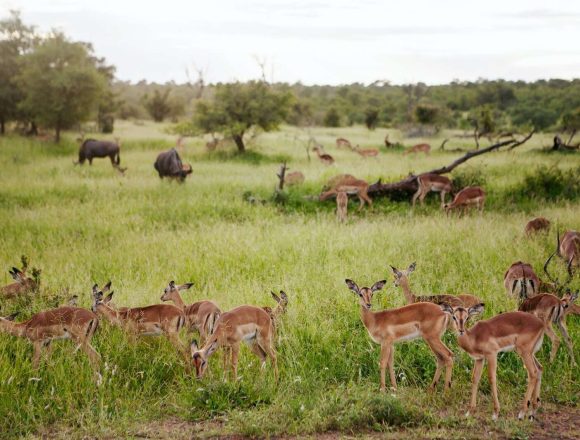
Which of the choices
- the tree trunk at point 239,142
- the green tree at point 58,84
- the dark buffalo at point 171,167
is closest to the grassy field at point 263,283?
the dark buffalo at point 171,167

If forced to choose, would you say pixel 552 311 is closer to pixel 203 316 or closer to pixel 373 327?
pixel 373 327

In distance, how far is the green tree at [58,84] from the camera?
27.6 m

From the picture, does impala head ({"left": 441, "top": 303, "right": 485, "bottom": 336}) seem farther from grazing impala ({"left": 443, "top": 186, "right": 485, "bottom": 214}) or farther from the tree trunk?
the tree trunk

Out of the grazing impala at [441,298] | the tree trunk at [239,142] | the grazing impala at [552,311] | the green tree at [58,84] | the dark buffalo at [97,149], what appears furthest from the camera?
the green tree at [58,84]

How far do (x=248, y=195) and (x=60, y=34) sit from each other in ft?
67.0

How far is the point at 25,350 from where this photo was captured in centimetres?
605

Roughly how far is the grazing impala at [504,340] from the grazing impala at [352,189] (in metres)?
9.03

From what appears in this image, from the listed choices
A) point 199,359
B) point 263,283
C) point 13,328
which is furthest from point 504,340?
point 13,328

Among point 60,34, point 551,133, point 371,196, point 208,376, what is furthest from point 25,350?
point 551,133

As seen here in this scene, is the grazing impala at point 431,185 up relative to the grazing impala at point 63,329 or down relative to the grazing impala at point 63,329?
up

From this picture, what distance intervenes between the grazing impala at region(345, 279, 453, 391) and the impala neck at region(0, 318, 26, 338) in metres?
3.60

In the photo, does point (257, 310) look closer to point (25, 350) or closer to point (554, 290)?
point (25, 350)

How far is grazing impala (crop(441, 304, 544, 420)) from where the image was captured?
4.89 metres

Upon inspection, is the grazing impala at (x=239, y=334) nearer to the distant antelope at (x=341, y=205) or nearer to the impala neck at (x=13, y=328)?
the impala neck at (x=13, y=328)
